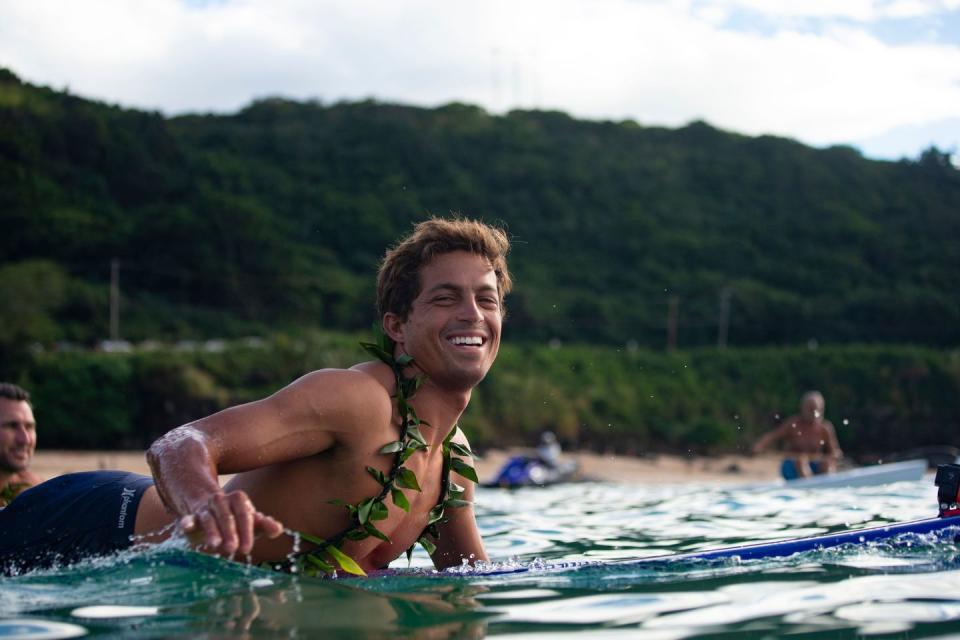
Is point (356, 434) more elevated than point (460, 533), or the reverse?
point (356, 434)

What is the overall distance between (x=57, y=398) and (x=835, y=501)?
943 inches

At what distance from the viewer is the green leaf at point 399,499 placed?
3.70 meters

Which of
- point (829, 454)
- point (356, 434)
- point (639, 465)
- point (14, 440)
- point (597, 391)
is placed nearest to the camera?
point (356, 434)

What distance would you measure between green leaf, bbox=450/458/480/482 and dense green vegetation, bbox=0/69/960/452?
6948mm

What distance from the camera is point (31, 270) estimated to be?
3369 cm

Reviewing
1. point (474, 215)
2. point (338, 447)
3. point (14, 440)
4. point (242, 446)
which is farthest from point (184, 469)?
point (474, 215)

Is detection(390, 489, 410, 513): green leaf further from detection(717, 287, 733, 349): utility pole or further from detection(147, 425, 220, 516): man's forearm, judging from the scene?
detection(717, 287, 733, 349): utility pole

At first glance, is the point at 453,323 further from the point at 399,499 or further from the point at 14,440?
the point at 14,440

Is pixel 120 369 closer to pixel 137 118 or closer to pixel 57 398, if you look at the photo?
pixel 57 398

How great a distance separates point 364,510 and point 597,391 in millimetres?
33465

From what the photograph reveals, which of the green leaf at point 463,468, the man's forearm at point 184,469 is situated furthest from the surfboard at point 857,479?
the man's forearm at point 184,469

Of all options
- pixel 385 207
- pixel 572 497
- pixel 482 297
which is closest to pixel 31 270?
pixel 385 207

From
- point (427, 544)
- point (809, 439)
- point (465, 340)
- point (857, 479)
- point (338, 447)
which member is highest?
point (465, 340)

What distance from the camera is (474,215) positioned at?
5916cm
